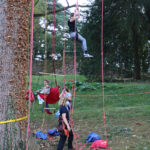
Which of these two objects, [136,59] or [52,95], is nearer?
[52,95]

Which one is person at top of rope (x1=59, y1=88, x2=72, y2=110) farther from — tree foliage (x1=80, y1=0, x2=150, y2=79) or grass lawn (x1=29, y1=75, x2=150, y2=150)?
tree foliage (x1=80, y1=0, x2=150, y2=79)

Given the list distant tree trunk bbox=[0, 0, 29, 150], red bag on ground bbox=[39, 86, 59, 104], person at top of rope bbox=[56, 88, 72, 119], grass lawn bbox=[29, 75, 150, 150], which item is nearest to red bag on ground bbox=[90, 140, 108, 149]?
grass lawn bbox=[29, 75, 150, 150]

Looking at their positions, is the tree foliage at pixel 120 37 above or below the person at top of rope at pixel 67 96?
above

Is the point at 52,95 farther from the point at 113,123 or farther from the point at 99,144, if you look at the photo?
the point at 99,144

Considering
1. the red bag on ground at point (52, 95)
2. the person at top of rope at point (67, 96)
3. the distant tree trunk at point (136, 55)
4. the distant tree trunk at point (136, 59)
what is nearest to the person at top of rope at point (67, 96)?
the person at top of rope at point (67, 96)

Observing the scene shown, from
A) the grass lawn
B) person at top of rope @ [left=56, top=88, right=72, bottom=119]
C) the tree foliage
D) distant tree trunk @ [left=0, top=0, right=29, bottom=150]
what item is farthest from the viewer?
the tree foliage

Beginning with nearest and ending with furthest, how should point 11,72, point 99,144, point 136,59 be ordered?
1. point 11,72
2. point 99,144
3. point 136,59

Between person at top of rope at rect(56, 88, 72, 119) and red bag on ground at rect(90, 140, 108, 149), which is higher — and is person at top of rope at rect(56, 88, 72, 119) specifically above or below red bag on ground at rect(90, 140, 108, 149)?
above

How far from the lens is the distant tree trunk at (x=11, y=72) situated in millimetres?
3959

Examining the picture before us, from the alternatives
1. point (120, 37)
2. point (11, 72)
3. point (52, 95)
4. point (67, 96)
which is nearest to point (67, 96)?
point (67, 96)

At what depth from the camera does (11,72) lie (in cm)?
402

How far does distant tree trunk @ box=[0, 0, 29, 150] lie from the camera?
3.96m

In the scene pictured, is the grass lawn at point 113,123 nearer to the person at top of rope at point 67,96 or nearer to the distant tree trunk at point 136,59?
the person at top of rope at point 67,96

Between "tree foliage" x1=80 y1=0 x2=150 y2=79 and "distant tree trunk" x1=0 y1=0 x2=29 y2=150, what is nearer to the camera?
"distant tree trunk" x1=0 y1=0 x2=29 y2=150
